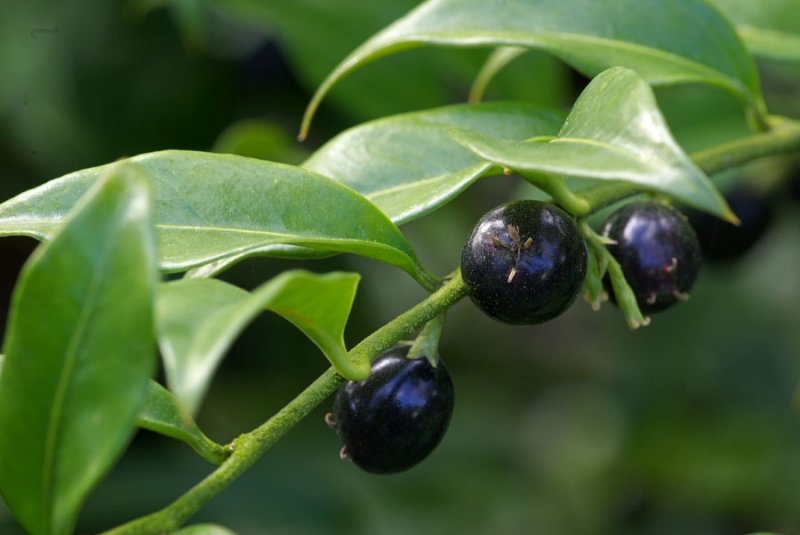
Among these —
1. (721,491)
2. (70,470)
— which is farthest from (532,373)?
(70,470)

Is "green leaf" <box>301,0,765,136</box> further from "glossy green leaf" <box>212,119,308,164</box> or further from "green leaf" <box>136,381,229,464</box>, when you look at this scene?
"glossy green leaf" <box>212,119,308,164</box>

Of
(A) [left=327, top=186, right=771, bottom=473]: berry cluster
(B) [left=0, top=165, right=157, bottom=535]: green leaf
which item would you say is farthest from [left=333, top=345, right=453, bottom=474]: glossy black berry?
(B) [left=0, top=165, right=157, bottom=535]: green leaf

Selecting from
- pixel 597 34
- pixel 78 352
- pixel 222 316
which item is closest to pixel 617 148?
pixel 222 316

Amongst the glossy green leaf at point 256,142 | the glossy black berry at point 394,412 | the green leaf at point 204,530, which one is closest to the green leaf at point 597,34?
the glossy black berry at point 394,412

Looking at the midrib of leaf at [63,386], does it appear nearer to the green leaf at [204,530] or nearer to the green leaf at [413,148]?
the green leaf at [204,530]

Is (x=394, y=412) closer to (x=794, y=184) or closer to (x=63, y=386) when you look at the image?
(x=63, y=386)

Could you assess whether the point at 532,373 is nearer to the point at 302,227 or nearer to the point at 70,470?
the point at 302,227

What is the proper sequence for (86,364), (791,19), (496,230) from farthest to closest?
(791,19) < (496,230) < (86,364)
